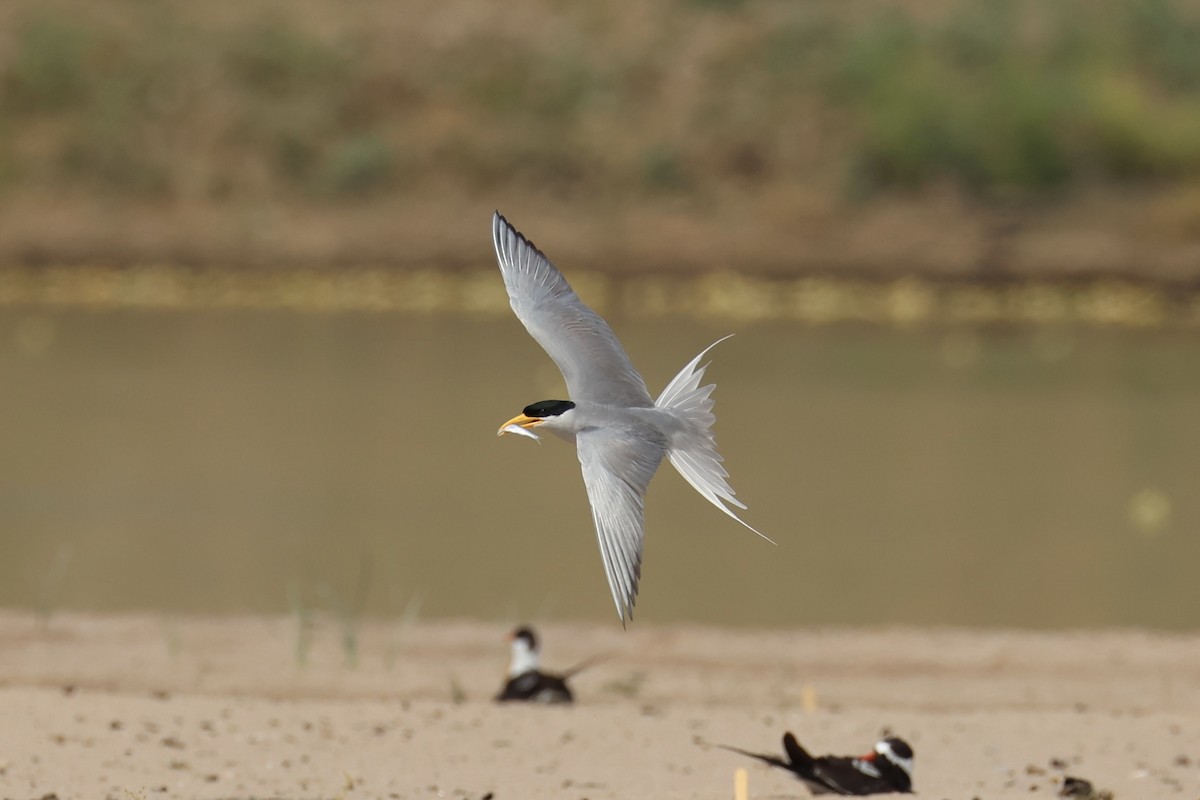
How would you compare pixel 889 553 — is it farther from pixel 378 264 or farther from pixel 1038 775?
pixel 378 264

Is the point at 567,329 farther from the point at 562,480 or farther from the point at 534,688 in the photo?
the point at 562,480

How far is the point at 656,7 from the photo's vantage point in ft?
120

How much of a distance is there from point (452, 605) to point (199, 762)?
433cm

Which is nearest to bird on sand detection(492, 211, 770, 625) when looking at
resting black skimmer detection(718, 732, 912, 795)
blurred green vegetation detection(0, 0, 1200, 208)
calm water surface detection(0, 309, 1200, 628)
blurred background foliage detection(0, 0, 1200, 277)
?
resting black skimmer detection(718, 732, 912, 795)

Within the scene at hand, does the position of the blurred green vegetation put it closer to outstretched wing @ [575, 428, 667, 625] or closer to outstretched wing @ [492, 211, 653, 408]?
outstretched wing @ [492, 211, 653, 408]

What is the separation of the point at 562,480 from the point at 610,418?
32.2 ft

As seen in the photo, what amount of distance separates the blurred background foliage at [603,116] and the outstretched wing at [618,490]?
2137 cm

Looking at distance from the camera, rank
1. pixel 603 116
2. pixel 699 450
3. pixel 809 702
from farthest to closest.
A: pixel 603 116, pixel 809 702, pixel 699 450

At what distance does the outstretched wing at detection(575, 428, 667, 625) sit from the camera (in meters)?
4.83

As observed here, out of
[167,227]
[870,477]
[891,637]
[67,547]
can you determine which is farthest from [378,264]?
[891,637]

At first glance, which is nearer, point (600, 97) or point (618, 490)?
point (618, 490)

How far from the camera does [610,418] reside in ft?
17.2

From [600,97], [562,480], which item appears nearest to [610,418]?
[562,480]

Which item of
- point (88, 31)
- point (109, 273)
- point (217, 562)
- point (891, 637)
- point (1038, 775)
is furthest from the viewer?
point (88, 31)
